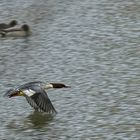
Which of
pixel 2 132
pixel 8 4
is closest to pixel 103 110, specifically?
pixel 2 132

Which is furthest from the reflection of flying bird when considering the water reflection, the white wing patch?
the water reflection

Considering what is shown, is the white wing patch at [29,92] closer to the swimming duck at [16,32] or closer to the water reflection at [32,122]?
the water reflection at [32,122]

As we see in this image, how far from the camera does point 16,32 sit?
24141 mm

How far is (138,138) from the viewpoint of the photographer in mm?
13820

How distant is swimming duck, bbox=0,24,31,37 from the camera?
23.8 metres

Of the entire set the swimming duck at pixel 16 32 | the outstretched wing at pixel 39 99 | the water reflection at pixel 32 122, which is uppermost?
the outstretched wing at pixel 39 99

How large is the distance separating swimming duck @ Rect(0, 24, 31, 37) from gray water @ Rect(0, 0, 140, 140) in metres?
0.25

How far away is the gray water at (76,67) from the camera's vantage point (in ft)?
48.7

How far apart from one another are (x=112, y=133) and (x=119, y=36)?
8.80 meters

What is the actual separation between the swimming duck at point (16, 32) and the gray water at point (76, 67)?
0.25 metres

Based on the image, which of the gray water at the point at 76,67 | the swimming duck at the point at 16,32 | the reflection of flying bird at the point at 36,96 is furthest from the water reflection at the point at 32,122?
the swimming duck at the point at 16,32

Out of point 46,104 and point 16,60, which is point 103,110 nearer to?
point 46,104

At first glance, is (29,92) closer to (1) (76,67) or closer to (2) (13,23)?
(1) (76,67)

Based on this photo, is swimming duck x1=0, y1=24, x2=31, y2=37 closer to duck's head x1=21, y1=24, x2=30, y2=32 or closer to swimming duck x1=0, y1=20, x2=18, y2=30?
duck's head x1=21, y1=24, x2=30, y2=32
